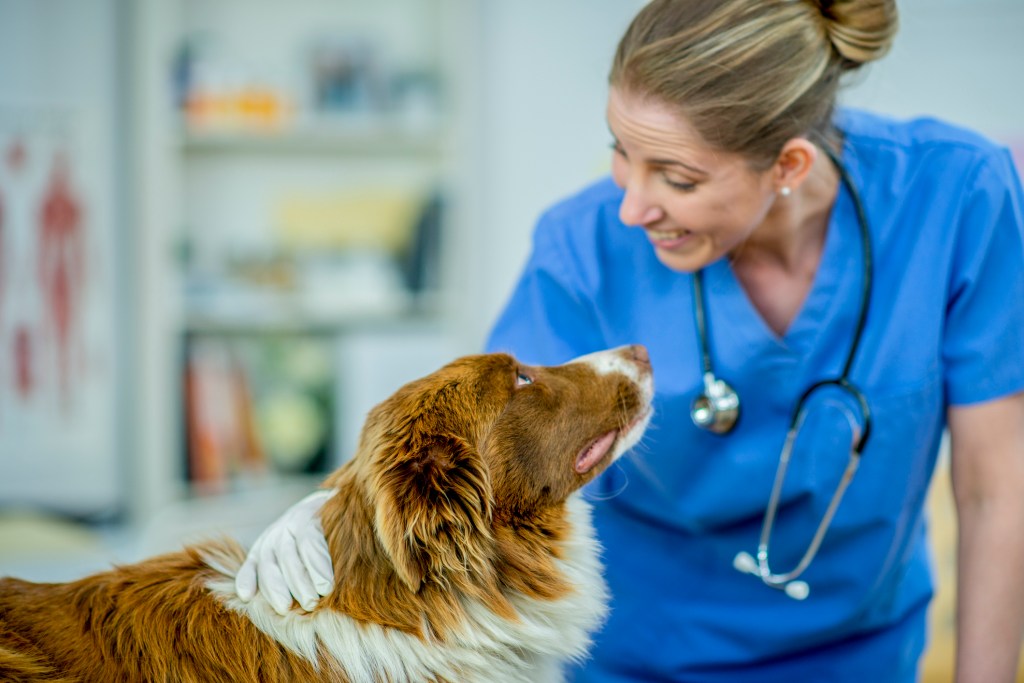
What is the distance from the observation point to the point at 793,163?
1249mm

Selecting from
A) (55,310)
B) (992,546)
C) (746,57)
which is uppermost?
(746,57)

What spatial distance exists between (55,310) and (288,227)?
0.85 meters

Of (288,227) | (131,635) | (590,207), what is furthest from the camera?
(288,227)

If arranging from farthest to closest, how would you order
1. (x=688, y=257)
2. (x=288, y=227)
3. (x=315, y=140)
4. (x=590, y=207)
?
1. (x=288, y=227)
2. (x=315, y=140)
3. (x=590, y=207)
4. (x=688, y=257)

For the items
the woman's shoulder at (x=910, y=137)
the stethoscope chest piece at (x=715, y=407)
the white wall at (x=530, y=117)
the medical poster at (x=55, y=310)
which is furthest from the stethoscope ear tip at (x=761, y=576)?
the medical poster at (x=55, y=310)

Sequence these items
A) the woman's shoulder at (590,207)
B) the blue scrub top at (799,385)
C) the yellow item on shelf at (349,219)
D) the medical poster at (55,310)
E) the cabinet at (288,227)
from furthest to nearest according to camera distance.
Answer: the yellow item on shelf at (349,219), the medical poster at (55,310), the cabinet at (288,227), the woman's shoulder at (590,207), the blue scrub top at (799,385)

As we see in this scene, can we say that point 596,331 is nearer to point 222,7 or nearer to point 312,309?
point 312,309

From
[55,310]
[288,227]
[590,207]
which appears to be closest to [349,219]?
[288,227]

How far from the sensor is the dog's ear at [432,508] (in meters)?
1.04

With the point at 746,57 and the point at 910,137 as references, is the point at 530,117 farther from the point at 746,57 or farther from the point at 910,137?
the point at 746,57

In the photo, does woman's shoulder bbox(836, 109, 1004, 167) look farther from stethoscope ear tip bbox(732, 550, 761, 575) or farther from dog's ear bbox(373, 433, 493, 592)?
dog's ear bbox(373, 433, 493, 592)

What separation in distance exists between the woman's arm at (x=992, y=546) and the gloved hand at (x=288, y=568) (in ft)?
2.91

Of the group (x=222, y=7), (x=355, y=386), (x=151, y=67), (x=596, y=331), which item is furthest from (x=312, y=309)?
(x=596, y=331)

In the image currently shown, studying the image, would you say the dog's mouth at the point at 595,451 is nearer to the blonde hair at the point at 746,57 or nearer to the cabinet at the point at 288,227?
the blonde hair at the point at 746,57
